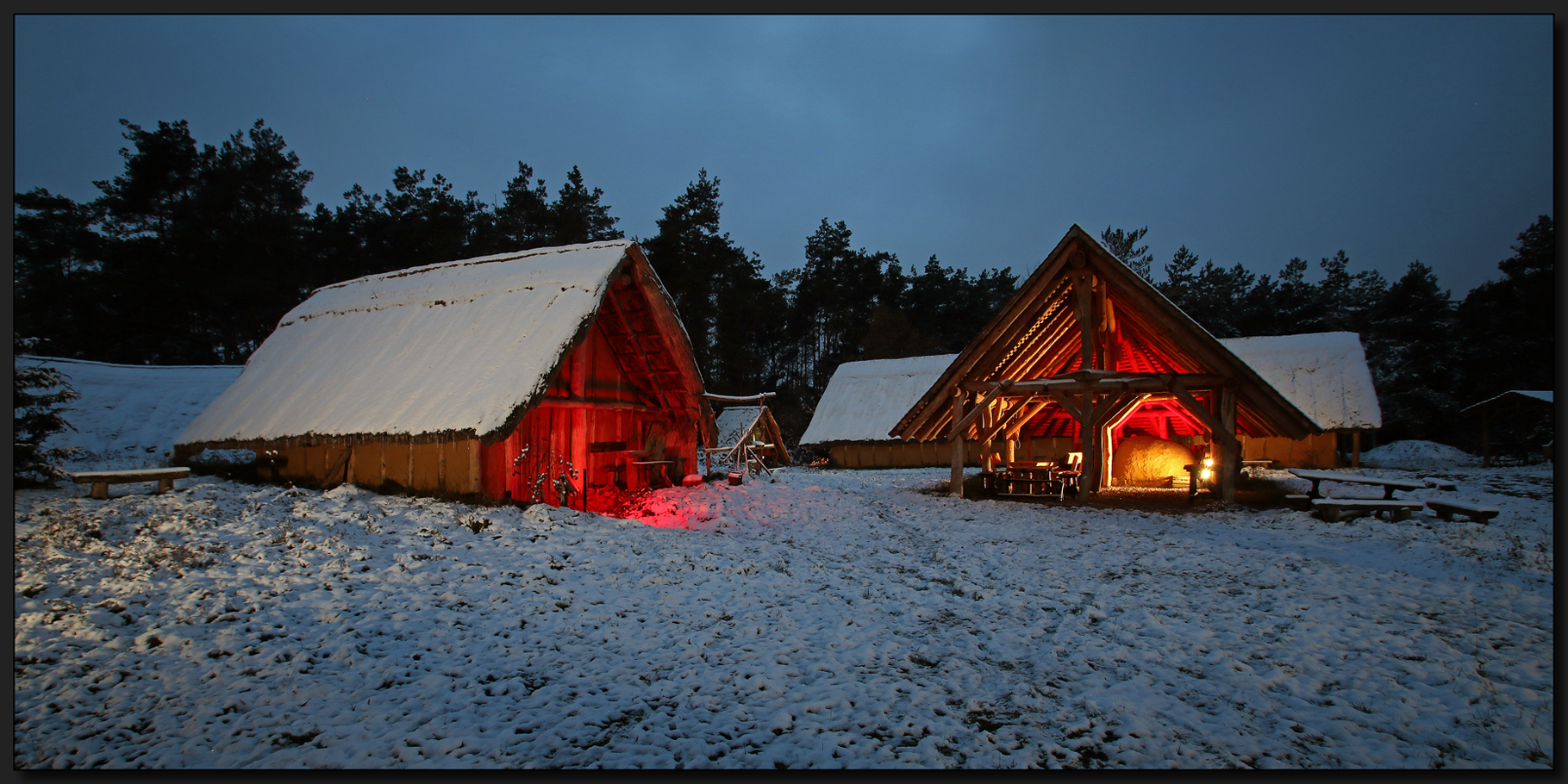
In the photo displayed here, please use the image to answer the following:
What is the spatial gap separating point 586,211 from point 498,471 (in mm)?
Result: 27416

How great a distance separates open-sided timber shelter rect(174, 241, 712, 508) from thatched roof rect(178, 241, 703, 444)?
0.04 metres

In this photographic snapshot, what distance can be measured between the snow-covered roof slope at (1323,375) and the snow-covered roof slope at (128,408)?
122 feet

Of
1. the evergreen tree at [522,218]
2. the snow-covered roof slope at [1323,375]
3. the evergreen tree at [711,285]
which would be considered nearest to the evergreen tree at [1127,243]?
the snow-covered roof slope at [1323,375]

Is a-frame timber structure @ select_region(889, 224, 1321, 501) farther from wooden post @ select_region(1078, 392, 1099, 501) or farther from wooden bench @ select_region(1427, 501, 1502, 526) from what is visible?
wooden bench @ select_region(1427, 501, 1502, 526)

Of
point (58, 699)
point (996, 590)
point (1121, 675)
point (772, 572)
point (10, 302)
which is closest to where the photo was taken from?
point (58, 699)

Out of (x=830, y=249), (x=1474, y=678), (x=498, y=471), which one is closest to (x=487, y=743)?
(x=1474, y=678)

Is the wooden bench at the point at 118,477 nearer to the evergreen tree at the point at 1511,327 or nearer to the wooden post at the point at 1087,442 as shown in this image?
the wooden post at the point at 1087,442

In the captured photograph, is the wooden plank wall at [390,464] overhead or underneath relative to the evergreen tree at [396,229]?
underneath

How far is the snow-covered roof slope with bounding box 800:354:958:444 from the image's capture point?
100ft

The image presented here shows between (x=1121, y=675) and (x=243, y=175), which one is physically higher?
(x=243, y=175)

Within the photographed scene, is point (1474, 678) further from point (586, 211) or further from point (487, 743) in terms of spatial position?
point (586, 211)

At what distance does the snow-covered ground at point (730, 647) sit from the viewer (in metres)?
3.65

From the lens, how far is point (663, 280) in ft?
118

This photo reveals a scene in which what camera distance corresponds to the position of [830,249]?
4916cm
